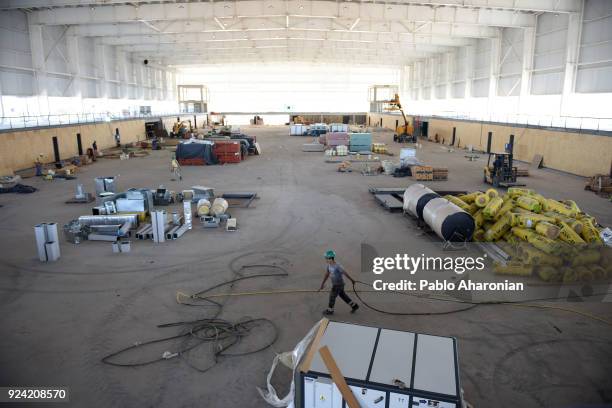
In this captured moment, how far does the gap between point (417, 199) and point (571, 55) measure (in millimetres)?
22125

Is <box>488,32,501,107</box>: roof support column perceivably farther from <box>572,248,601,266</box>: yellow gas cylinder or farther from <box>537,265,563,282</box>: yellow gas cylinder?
<box>537,265,563,282</box>: yellow gas cylinder

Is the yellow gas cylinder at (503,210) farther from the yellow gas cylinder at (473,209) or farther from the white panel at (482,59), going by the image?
the white panel at (482,59)

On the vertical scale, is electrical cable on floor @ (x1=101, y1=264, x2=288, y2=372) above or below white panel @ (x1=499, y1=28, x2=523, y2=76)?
below

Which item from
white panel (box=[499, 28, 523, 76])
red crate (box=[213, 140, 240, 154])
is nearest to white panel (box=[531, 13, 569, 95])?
white panel (box=[499, 28, 523, 76])

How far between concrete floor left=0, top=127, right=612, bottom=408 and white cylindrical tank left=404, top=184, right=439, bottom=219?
579 mm

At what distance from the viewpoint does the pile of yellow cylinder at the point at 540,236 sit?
10242 millimetres

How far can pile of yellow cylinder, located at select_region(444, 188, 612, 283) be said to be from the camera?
33.6 ft

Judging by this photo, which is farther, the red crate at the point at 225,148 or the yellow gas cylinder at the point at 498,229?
the red crate at the point at 225,148

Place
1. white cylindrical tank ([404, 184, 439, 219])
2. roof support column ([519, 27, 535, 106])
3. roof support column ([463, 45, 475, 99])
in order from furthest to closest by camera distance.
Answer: roof support column ([463, 45, 475, 99]) → roof support column ([519, 27, 535, 106]) → white cylindrical tank ([404, 184, 439, 219])

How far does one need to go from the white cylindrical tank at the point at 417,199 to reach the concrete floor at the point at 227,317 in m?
0.58

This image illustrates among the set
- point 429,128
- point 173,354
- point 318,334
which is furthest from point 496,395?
point 429,128

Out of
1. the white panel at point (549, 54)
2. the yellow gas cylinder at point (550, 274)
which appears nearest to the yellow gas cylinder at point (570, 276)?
the yellow gas cylinder at point (550, 274)

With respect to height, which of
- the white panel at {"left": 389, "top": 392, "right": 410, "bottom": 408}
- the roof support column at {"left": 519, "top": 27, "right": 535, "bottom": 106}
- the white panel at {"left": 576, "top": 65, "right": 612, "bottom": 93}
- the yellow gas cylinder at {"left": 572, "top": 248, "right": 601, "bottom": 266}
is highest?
the roof support column at {"left": 519, "top": 27, "right": 535, "bottom": 106}

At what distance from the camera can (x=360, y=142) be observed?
1423 inches
